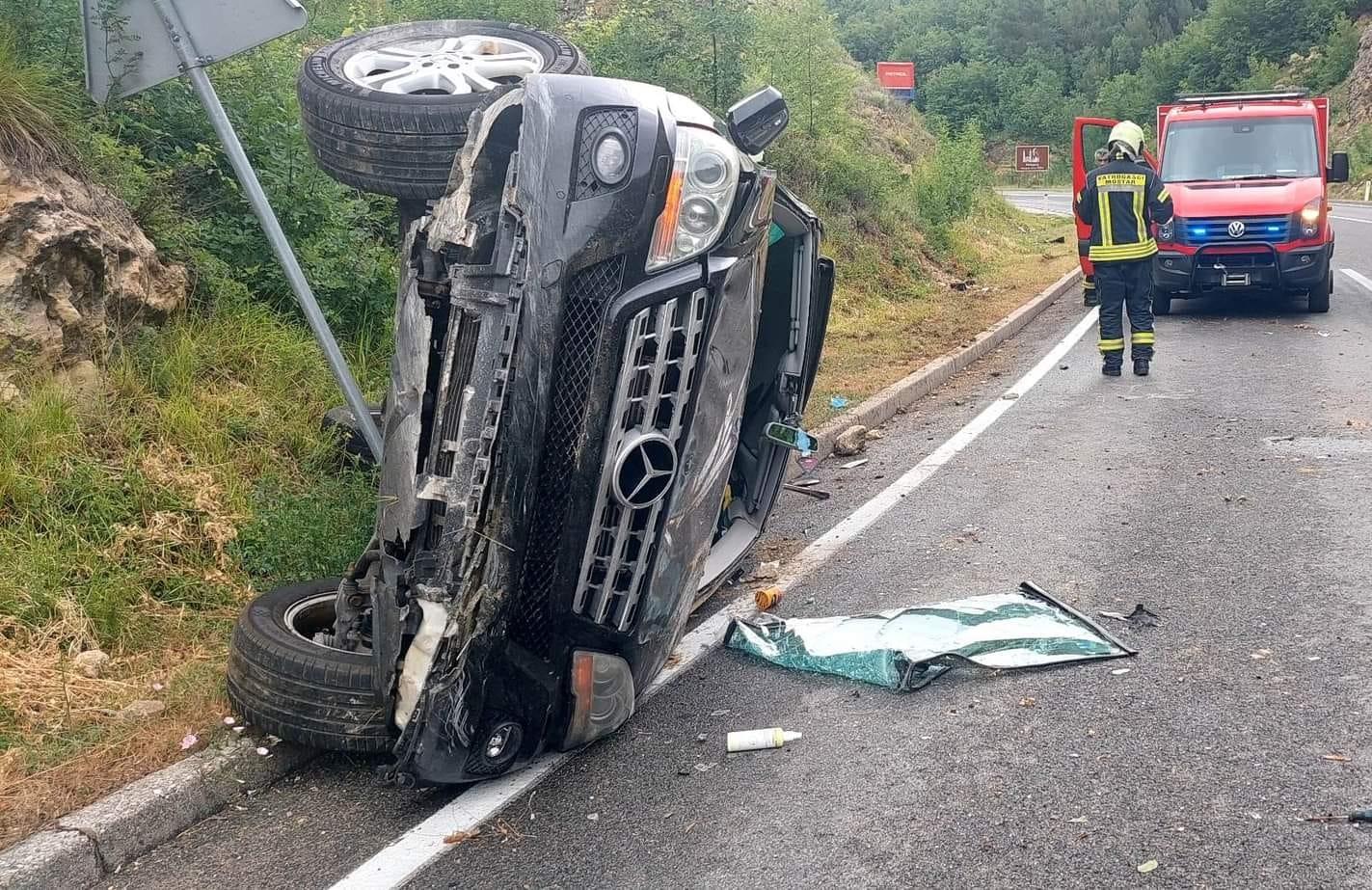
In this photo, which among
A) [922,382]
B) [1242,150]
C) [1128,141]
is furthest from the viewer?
[1242,150]

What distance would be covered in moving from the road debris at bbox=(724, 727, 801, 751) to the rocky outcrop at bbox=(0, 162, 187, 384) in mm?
3278

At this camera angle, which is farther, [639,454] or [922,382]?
[922,382]

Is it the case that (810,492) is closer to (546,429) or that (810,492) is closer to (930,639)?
(930,639)

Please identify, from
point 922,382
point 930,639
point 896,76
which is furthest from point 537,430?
point 896,76

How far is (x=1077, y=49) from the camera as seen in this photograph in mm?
73688

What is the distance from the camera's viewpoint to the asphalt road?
2.91 meters

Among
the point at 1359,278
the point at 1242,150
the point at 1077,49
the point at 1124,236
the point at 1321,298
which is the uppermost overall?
the point at 1124,236

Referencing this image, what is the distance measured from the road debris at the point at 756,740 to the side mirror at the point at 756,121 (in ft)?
5.66

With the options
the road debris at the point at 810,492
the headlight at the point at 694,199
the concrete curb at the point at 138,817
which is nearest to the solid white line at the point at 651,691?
the road debris at the point at 810,492

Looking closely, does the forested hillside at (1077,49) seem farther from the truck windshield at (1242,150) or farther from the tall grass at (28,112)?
the tall grass at (28,112)

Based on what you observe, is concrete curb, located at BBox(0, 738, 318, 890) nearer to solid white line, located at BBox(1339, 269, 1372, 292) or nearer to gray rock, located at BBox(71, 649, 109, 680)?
gray rock, located at BBox(71, 649, 109, 680)

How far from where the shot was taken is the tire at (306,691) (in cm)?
346

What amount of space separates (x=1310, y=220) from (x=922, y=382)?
5.28 meters

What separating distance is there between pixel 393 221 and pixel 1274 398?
19.4 ft
